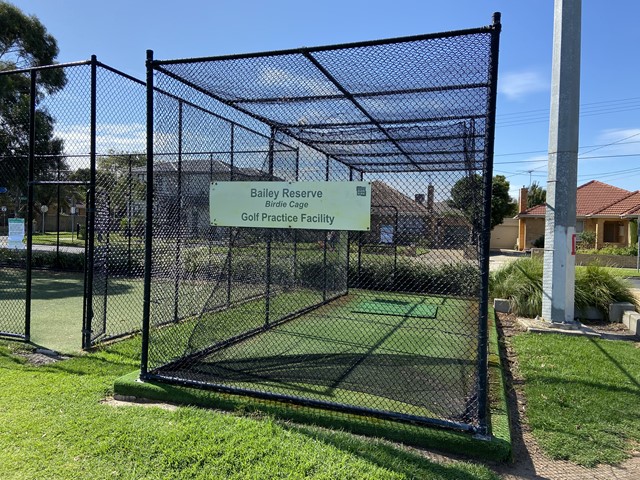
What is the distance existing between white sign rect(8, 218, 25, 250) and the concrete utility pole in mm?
7816

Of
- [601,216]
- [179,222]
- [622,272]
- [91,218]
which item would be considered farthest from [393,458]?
[601,216]

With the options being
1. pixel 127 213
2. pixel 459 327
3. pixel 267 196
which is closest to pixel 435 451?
pixel 267 196

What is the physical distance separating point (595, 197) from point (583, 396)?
3090 centimetres

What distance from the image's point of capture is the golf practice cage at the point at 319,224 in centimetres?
388

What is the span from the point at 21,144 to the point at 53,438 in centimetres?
1240

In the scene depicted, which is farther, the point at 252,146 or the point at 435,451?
the point at 252,146

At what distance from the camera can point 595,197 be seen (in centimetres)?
3073

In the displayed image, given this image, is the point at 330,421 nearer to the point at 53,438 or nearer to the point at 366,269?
the point at 53,438

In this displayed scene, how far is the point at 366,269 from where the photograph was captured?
1016 centimetres

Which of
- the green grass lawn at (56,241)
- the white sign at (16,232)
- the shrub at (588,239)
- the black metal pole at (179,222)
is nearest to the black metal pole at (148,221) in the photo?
the black metal pole at (179,222)

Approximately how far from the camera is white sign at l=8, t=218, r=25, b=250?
6.06m

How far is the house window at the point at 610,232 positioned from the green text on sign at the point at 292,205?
3075cm

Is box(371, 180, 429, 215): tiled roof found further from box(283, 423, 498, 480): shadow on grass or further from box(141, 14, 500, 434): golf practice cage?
box(283, 423, 498, 480): shadow on grass

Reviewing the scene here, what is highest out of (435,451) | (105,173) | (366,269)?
(105,173)
